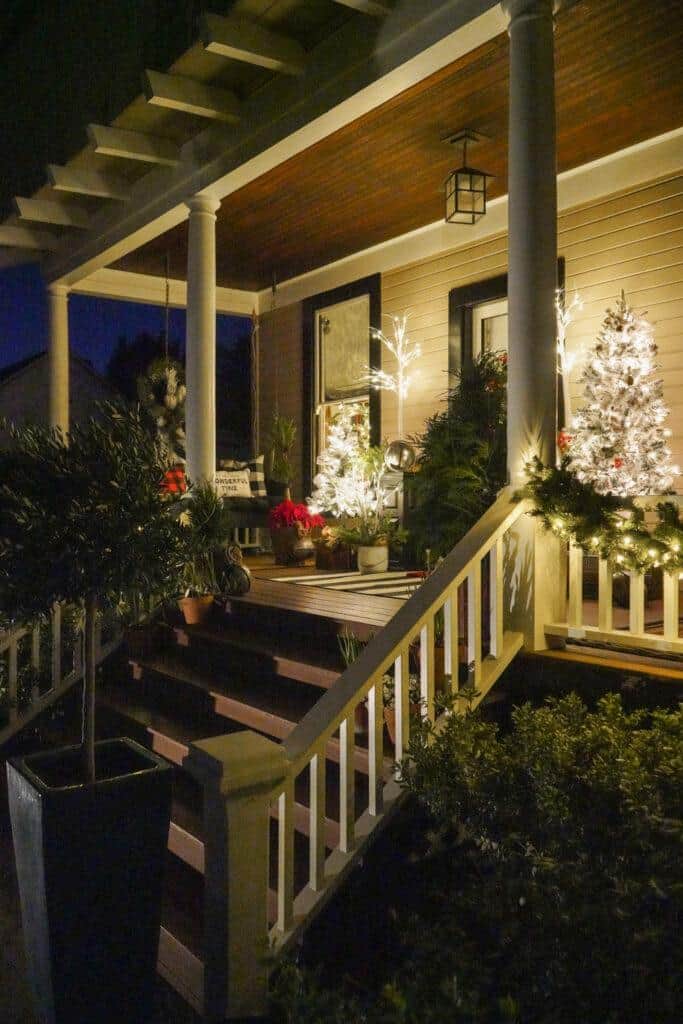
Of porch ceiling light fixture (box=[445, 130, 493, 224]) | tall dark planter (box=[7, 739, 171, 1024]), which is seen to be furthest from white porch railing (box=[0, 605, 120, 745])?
porch ceiling light fixture (box=[445, 130, 493, 224])

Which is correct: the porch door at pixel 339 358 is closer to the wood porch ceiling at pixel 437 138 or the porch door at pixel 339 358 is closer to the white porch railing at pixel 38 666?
the wood porch ceiling at pixel 437 138

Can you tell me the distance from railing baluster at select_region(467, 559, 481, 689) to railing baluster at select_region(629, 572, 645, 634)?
0.63 m

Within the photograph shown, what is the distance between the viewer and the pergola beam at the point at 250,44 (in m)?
4.33

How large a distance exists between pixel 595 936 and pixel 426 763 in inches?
33.1

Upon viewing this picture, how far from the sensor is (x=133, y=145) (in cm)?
565

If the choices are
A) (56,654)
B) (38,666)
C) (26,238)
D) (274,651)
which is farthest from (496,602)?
(26,238)

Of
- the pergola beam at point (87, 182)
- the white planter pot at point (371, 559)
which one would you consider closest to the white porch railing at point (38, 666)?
the white planter pot at point (371, 559)

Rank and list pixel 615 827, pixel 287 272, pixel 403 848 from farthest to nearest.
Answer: pixel 287 272, pixel 403 848, pixel 615 827

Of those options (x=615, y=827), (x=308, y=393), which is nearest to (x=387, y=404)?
(x=308, y=393)

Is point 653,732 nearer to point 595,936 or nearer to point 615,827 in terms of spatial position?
point 615,827

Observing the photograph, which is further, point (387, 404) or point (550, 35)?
point (387, 404)

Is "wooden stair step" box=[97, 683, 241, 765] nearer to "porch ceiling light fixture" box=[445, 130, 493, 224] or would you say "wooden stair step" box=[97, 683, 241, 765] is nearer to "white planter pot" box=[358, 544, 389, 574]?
"white planter pot" box=[358, 544, 389, 574]

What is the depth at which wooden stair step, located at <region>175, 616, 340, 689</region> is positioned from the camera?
13.3ft

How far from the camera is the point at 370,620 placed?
164 inches
